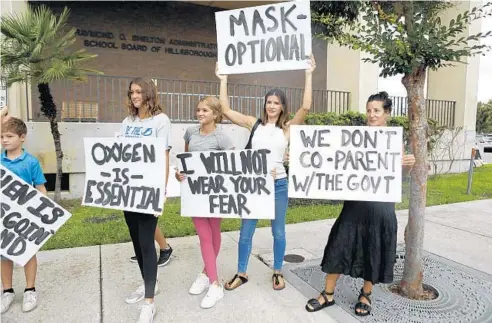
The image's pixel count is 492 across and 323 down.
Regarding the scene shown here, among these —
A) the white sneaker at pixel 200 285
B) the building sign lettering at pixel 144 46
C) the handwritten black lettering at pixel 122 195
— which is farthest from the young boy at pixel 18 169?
the building sign lettering at pixel 144 46

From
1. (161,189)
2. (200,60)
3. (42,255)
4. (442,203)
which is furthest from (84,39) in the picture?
(442,203)

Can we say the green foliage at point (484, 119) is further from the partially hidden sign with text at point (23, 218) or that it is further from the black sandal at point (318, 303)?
the partially hidden sign with text at point (23, 218)

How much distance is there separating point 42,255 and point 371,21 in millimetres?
4118

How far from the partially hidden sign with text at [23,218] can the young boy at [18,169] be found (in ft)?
0.30

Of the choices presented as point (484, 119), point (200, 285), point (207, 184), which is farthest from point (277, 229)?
point (484, 119)

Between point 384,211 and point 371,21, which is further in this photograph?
point 371,21

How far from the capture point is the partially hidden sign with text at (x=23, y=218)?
2.81 m

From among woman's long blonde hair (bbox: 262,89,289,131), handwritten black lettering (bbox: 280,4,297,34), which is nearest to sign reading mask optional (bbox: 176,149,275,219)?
woman's long blonde hair (bbox: 262,89,289,131)

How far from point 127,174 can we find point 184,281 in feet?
4.03

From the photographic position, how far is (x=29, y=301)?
2938 mm

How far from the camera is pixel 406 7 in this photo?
3.14m

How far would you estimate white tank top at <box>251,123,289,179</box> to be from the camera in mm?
3076

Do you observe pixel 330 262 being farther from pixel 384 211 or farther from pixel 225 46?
pixel 225 46

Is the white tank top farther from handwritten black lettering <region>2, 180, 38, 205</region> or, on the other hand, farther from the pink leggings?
handwritten black lettering <region>2, 180, 38, 205</region>
